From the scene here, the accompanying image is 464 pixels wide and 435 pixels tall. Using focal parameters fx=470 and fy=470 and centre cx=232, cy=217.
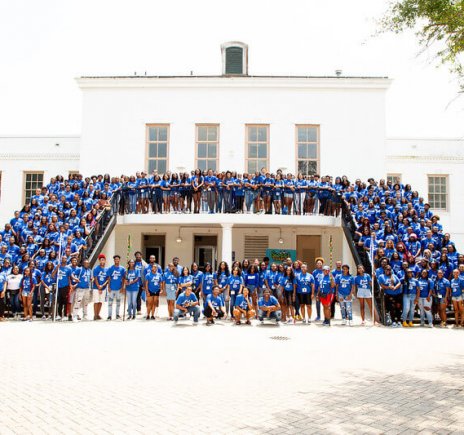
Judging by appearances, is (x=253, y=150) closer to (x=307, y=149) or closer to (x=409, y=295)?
(x=307, y=149)

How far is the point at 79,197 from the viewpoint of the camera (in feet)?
55.3

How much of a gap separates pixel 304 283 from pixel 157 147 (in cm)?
1101

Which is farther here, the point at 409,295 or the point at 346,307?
the point at 346,307

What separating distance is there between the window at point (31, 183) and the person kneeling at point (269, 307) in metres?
16.0

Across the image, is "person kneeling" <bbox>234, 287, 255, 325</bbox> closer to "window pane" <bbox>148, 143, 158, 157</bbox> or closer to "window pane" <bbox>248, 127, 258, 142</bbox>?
"window pane" <bbox>248, 127, 258, 142</bbox>

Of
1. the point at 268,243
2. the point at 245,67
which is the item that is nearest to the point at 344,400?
the point at 268,243

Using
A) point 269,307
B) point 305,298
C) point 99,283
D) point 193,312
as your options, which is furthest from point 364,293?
point 99,283

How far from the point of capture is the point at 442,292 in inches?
500

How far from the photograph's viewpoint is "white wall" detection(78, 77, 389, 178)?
810 inches

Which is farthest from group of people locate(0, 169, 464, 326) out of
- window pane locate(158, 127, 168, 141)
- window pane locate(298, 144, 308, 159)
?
window pane locate(158, 127, 168, 141)

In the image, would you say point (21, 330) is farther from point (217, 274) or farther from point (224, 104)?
point (224, 104)

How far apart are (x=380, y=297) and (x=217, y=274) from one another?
454 centimetres

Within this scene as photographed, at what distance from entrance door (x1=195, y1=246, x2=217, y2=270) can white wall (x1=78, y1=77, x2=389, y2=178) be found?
3.70 metres

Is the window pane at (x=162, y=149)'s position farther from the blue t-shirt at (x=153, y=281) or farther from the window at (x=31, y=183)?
the blue t-shirt at (x=153, y=281)
